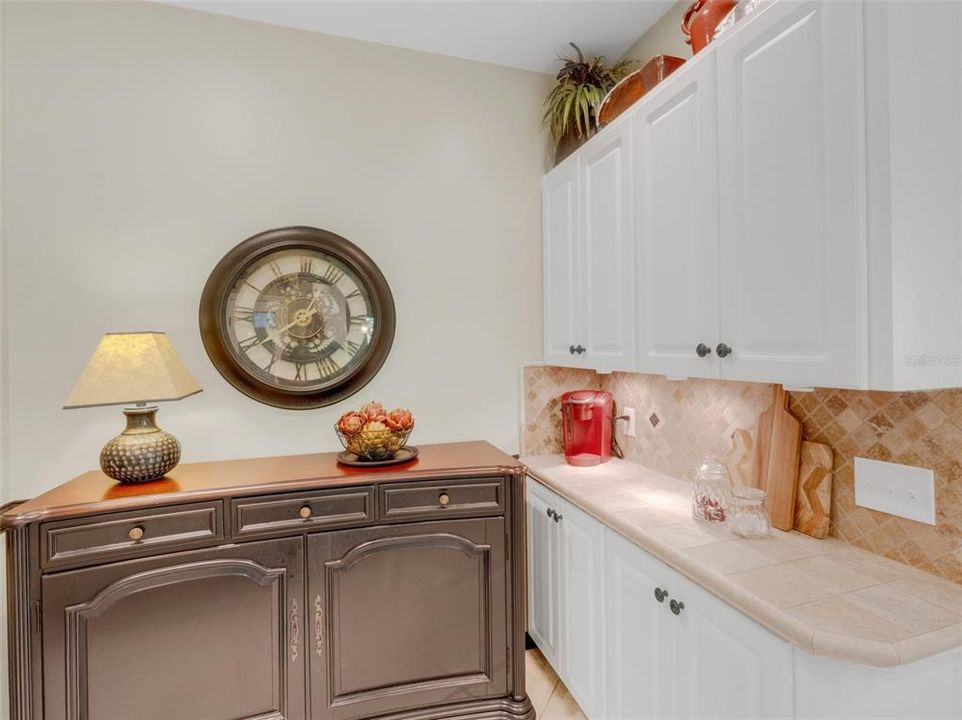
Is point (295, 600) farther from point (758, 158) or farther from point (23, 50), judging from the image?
point (23, 50)

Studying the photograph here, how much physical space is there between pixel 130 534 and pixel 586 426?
1.78 metres

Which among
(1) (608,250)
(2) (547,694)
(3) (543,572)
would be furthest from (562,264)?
(2) (547,694)

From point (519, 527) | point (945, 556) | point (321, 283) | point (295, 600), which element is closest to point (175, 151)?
point (321, 283)

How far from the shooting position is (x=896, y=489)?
1284mm

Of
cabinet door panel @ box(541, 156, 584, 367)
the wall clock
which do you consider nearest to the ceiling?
cabinet door panel @ box(541, 156, 584, 367)

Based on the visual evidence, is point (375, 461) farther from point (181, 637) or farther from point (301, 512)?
point (181, 637)

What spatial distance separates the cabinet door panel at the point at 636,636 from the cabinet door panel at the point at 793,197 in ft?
2.17

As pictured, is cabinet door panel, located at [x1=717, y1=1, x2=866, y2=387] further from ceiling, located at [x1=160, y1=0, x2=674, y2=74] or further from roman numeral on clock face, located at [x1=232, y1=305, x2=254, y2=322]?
roman numeral on clock face, located at [x1=232, y1=305, x2=254, y2=322]

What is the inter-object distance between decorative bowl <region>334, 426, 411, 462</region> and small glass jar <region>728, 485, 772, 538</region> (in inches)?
46.8

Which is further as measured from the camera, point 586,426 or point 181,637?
point 586,426

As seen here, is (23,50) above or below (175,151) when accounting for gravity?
above

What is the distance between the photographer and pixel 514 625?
6.32 ft

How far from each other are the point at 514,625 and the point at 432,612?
1.06ft

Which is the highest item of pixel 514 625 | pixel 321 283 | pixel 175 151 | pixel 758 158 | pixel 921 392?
pixel 175 151
